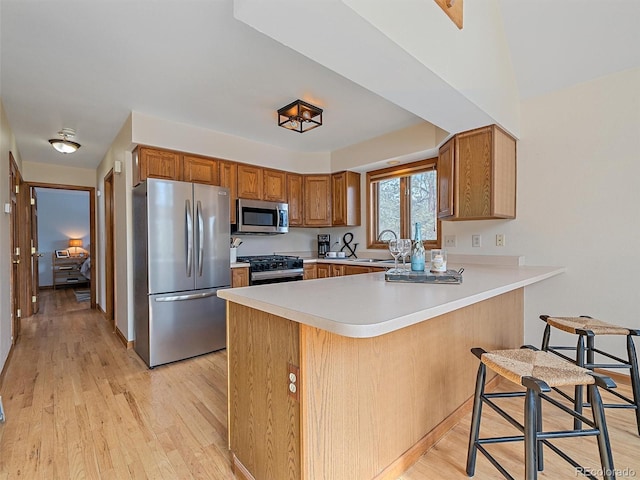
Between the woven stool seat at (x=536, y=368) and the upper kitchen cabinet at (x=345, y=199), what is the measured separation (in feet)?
10.2

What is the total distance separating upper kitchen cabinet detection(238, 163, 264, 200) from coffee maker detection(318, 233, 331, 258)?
1.34 m

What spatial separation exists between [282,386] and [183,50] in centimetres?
215

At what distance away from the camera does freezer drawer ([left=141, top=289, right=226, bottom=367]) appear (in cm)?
281

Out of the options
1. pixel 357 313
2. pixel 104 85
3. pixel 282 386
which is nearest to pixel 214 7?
pixel 104 85

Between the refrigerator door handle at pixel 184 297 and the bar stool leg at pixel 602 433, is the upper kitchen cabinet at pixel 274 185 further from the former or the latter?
the bar stool leg at pixel 602 433

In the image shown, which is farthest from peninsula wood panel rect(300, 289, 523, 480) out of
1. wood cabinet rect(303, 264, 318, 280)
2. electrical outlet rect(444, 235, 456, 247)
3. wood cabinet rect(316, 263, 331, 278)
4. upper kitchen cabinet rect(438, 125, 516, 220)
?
wood cabinet rect(303, 264, 318, 280)

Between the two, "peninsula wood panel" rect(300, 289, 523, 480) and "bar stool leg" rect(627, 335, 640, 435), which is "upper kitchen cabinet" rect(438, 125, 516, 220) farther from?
"bar stool leg" rect(627, 335, 640, 435)

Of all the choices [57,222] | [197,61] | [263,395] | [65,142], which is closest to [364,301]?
[263,395]

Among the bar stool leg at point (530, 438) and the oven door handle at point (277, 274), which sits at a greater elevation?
the oven door handle at point (277, 274)

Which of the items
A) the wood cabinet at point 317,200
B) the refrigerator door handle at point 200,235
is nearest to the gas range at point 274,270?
the refrigerator door handle at point 200,235

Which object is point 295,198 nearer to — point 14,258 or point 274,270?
point 274,270

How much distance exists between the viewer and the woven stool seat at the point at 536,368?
1172 millimetres

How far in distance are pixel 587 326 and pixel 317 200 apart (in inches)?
131

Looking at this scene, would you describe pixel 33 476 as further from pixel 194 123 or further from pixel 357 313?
pixel 194 123
